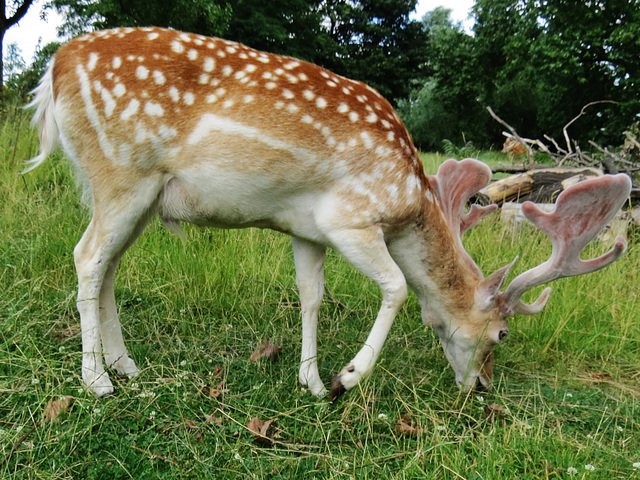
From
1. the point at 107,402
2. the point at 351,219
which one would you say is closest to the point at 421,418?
the point at 351,219

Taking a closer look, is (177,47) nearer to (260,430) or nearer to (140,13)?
(260,430)

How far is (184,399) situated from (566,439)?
186 centimetres

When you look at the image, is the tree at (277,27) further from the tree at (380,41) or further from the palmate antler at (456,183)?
the palmate antler at (456,183)

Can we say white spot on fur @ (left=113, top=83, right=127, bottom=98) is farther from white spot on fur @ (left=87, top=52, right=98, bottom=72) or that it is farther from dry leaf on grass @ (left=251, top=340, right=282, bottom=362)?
dry leaf on grass @ (left=251, top=340, right=282, bottom=362)

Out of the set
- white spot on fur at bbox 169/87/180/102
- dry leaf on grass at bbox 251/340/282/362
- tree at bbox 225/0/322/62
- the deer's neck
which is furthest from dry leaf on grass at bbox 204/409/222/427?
tree at bbox 225/0/322/62

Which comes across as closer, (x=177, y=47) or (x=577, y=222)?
(x=177, y=47)

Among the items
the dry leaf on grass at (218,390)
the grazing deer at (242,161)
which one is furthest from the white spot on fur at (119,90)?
the dry leaf on grass at (218,390)

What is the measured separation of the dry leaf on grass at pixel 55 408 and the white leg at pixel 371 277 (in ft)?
4.14

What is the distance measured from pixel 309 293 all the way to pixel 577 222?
4.80 feet

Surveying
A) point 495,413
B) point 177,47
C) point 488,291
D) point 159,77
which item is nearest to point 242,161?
point 159,77

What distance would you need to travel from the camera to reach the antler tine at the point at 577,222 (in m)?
2.70

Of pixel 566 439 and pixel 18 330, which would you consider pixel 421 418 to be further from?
pixel 18 330

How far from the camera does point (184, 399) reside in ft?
8.99

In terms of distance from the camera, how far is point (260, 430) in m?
2.60
